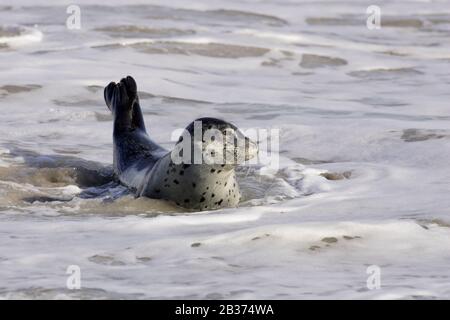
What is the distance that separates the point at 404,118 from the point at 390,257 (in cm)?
377

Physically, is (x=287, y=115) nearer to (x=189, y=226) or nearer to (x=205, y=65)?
(x=205, y=65)

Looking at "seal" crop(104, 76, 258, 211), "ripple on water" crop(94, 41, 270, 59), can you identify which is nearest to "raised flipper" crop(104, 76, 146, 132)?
"seal" crop(104, 76, 258, 211)

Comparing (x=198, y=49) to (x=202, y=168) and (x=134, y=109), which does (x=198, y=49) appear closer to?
(x=134, y=109)

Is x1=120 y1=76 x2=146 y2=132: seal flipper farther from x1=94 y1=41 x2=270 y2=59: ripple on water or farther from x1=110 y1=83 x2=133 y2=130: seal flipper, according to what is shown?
x1=94 y1=41 x2=270 y2=59: ripple on water

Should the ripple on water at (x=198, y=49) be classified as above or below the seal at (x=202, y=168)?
above

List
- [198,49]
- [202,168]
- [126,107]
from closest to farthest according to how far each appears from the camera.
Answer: [202,168], [126,107], [198,49]

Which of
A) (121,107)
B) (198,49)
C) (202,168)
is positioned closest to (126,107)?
(121,107)

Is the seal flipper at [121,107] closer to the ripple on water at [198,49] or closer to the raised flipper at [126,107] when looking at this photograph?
the raised flipper at [126,107]

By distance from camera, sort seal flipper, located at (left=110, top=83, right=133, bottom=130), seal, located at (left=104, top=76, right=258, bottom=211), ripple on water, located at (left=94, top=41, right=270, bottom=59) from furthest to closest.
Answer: ripple on water, located at (left=94, top=41, right=270, bottom=59)
seal flipper, located at (left=110, top=83, right=133, bottom=130)
seal, located at (left=104, top=76, right=258, bottom=211)

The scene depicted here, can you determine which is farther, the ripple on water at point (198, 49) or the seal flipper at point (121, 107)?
the ripple on water at point (198, 49)

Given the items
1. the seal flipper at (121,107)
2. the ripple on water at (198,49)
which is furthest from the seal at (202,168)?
the ripple on water at (198,49)

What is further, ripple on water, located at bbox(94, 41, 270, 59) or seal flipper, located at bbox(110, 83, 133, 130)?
ripple on water, located at bbox(94, 41, 270, 59)

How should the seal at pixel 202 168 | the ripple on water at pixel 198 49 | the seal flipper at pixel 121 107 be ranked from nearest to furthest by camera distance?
the seal at pixel 202 168 → the seal flipper at pixel 121 107 → the ripple on water at pixel 198 49

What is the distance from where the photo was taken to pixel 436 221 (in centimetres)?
514
